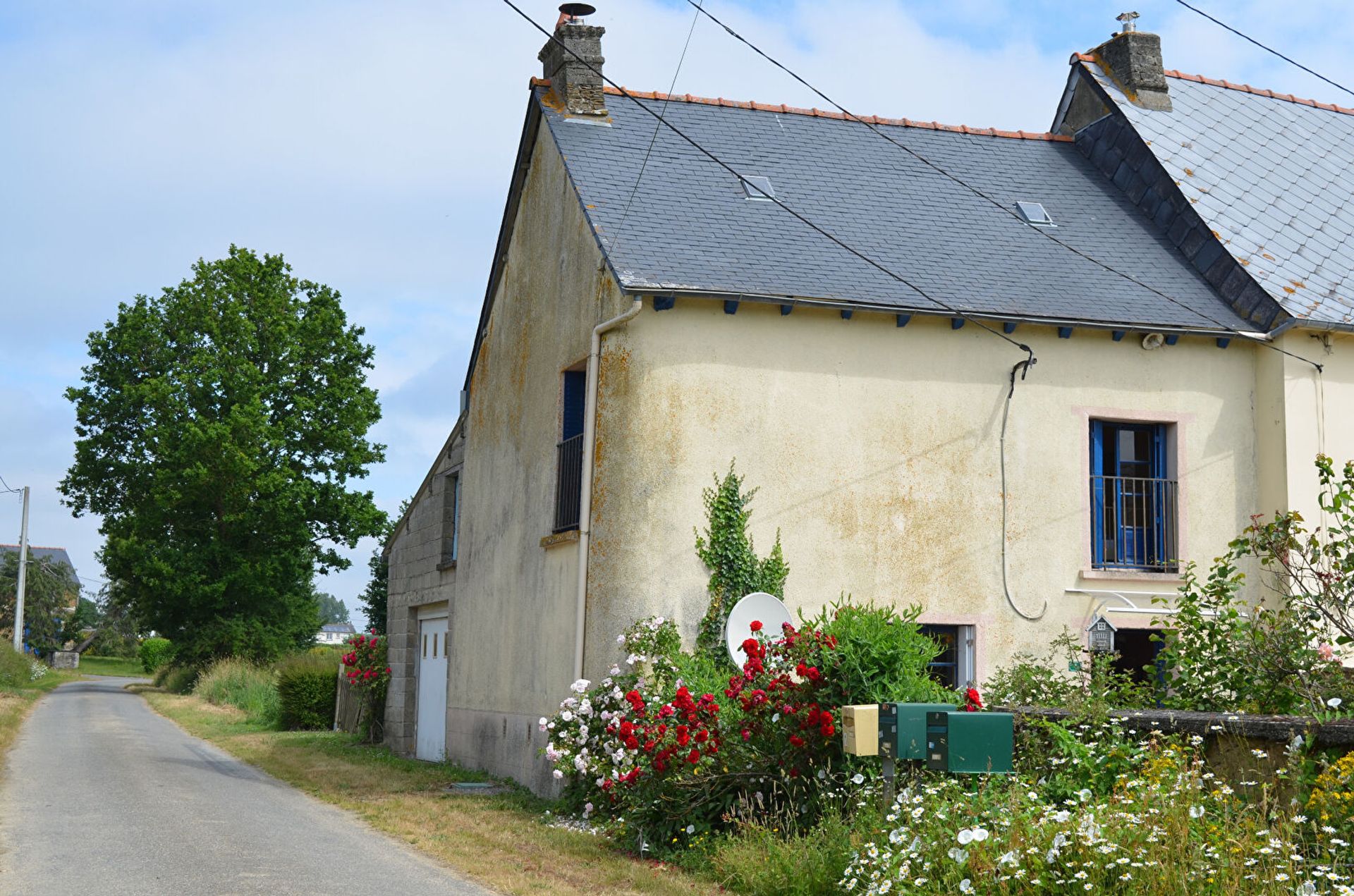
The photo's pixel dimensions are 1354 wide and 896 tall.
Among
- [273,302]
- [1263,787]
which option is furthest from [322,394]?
[1263,787]

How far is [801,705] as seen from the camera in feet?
30.9

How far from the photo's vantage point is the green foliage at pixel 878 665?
930 centimetres

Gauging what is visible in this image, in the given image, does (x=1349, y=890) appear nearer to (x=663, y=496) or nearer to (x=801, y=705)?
(x=801, y=705)

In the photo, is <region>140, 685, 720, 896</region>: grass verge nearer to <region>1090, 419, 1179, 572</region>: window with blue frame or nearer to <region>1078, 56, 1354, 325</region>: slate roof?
<region>1090, 419, 1179, 572</region>: window with blue frame

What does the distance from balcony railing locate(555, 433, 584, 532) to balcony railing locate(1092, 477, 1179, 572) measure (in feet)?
17.4

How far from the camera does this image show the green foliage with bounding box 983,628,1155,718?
10.7 meters

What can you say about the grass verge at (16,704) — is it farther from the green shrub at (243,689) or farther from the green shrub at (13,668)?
the green shrub at (243,689)

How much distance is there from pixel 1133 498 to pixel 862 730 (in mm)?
7180

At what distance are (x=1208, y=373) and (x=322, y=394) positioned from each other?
→ 3096 cm

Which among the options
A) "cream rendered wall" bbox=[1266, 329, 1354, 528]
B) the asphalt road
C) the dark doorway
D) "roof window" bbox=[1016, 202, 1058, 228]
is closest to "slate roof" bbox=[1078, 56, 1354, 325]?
"cream rendered wall" bbox=[1266, 329, 1354, 528]

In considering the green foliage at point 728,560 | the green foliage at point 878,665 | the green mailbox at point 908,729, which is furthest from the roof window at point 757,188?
the green mailbox at point 908,729

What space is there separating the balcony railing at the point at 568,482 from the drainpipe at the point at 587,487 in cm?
40

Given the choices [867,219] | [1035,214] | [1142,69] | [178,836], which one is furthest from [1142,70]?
[178,836]

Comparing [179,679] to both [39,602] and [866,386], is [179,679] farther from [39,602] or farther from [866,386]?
[39,602]
